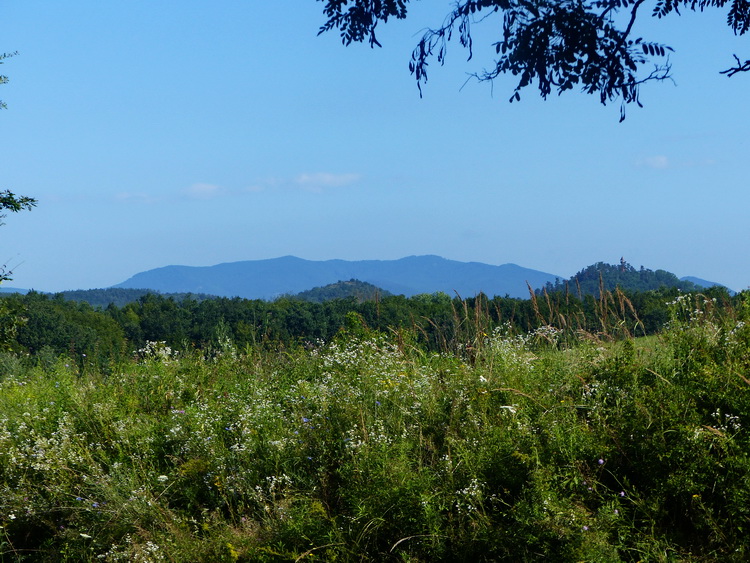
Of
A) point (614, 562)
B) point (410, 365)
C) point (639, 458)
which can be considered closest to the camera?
point (614, 562)

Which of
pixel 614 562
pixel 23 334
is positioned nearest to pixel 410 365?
pixel 614 562

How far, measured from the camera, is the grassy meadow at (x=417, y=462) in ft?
10.6

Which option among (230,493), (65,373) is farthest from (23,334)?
(230,493)

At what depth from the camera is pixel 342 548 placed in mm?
3354

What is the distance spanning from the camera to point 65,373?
6.39 meters

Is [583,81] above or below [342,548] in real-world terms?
above

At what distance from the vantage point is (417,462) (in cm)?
387

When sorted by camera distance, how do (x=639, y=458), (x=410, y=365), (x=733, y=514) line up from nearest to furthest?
(x=733, y=514), (x=639, y=458), (x=410, y=365)

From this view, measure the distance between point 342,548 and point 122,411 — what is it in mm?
2776

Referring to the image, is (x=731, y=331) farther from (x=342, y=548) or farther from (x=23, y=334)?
(x=23, y=334)

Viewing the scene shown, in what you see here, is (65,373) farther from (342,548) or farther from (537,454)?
(537,454)

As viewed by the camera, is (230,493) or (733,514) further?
(230,493)

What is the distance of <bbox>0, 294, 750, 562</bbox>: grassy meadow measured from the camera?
3.23 metres

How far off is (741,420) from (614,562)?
4.42 feet
